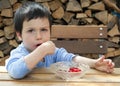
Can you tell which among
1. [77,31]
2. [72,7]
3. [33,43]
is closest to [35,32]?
[33,43]

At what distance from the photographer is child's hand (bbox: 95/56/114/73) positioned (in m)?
1.23

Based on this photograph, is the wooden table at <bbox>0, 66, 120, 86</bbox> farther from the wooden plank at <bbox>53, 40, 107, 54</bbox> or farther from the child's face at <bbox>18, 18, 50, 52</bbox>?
the wooden plank at <bbox>53, 40, 107, 54</bbox>

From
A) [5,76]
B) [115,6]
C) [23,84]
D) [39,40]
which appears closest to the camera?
[23,84]

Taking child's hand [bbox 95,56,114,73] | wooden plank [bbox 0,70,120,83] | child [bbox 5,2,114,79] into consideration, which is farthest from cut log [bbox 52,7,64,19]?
wooden plank [bbox 0,70,120,83]

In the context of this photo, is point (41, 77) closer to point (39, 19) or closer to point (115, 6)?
point (39, 19)

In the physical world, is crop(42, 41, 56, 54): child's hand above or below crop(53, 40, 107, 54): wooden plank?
above

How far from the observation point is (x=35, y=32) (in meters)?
1.26

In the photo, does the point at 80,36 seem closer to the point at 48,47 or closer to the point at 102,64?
the point at 102,64

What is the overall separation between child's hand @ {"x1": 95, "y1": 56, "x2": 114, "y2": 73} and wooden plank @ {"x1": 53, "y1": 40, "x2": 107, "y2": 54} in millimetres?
673

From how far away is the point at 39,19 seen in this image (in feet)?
4.18

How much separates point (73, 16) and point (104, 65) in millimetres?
1609

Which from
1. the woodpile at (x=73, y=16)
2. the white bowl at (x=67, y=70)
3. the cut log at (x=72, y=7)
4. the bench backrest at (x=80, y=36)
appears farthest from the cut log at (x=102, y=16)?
the white bowl at (x=67, y=70)

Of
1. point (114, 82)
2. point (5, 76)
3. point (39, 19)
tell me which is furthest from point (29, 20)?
point (114, 82)

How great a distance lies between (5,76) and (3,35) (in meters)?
1.76
